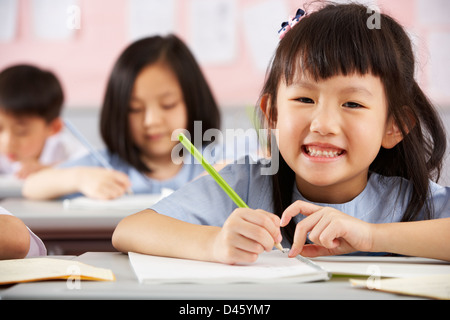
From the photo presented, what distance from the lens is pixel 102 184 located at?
156 cm

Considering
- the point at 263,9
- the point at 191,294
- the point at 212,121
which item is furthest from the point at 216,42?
the point at 191,294

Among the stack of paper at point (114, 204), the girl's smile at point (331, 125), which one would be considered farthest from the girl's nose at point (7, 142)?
the girl's smile at point (331, 125)

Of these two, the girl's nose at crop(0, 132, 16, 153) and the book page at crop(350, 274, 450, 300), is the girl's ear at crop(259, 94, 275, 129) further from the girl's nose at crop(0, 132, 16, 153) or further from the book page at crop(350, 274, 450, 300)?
the girl's nose at crop(0, 132, 16, 153)

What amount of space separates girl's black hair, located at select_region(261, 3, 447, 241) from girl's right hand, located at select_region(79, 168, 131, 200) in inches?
25.7

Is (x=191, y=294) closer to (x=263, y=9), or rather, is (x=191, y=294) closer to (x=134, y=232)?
(x=134, y=232)

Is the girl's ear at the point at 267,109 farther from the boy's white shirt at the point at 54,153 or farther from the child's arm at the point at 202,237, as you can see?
the boy's white shirt at the point at 54,153

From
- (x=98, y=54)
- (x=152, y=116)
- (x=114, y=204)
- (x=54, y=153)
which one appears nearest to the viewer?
(x=114, y=204)

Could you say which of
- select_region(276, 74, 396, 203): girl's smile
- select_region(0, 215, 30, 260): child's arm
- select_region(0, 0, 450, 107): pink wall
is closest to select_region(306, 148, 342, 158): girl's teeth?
select_region(276, 74, 396, 203): girl's smile

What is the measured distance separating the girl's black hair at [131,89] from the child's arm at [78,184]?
209 mm

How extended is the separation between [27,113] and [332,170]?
1.86m

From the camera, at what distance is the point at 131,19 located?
3.31 m

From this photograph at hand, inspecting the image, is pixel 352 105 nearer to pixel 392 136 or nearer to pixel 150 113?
pixel 392 136

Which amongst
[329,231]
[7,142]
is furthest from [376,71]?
[7,142]
